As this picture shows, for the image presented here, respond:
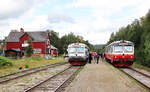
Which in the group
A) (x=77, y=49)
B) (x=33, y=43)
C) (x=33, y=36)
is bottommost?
(x=77, y=49)

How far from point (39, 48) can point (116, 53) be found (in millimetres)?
39195

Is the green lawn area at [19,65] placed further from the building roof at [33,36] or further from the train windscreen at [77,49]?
the building roof at [33,36]

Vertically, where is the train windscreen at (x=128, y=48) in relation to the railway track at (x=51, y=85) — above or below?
above

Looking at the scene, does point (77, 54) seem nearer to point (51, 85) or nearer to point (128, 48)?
point (128, 48)

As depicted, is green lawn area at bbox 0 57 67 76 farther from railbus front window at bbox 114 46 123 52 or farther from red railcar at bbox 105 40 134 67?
railbus front window at bbox 114 46 123 52

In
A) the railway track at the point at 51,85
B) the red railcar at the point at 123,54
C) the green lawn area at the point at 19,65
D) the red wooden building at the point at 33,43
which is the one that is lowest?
the railway track at the point at 51,85

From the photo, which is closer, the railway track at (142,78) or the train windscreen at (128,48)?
the railway track at (142,78)

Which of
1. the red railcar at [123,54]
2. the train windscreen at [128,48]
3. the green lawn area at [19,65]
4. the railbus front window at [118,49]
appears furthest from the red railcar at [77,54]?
the train windscreen at [128,48]

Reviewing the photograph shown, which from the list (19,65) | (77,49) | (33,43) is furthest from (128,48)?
(33,43)

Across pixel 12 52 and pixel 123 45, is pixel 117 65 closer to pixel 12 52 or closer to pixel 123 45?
pixel 123 45

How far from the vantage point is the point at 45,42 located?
190 feet

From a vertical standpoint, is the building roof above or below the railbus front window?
above

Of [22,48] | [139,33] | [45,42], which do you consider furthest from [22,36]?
[139,33]

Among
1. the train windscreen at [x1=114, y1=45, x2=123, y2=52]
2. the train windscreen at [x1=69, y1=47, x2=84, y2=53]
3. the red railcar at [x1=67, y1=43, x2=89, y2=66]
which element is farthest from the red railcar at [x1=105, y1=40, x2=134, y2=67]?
the train windscreen at [x1=69, y1=47, x2=84, y2=53]
